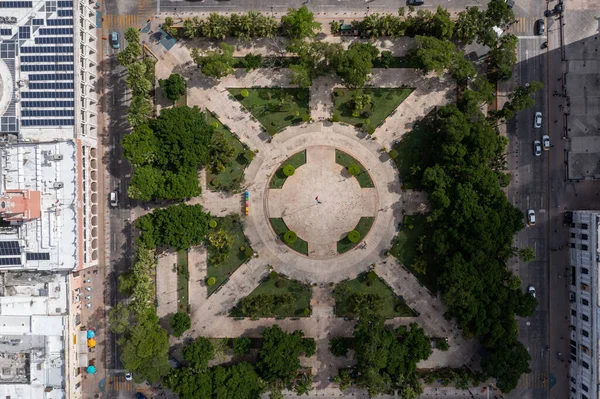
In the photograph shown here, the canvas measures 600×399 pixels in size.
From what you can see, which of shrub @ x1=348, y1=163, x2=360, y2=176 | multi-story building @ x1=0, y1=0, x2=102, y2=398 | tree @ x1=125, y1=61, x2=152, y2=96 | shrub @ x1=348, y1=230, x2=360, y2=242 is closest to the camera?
multi-story building @ x1=0, y1=0, x2=102, y2=398

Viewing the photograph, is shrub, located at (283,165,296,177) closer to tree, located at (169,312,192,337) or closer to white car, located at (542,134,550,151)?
tree, located at (169,312,192,337)

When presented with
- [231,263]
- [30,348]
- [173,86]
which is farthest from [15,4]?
[30,348]

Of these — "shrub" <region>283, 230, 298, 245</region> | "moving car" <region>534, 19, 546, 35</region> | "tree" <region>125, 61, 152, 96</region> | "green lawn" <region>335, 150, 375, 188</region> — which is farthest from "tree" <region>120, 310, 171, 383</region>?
"moving car" <region>534, 19, 546, 35</region>

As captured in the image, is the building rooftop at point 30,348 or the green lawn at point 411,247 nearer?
the building rooftop at point 30,348

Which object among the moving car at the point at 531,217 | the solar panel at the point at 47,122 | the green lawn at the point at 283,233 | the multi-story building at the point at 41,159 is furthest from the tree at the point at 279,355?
the solar panel at the point at 47,122

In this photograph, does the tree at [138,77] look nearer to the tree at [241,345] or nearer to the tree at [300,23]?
the tree at [300,23]

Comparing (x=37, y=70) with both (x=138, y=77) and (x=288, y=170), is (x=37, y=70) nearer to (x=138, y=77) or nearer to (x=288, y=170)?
(x=138, y=77)
